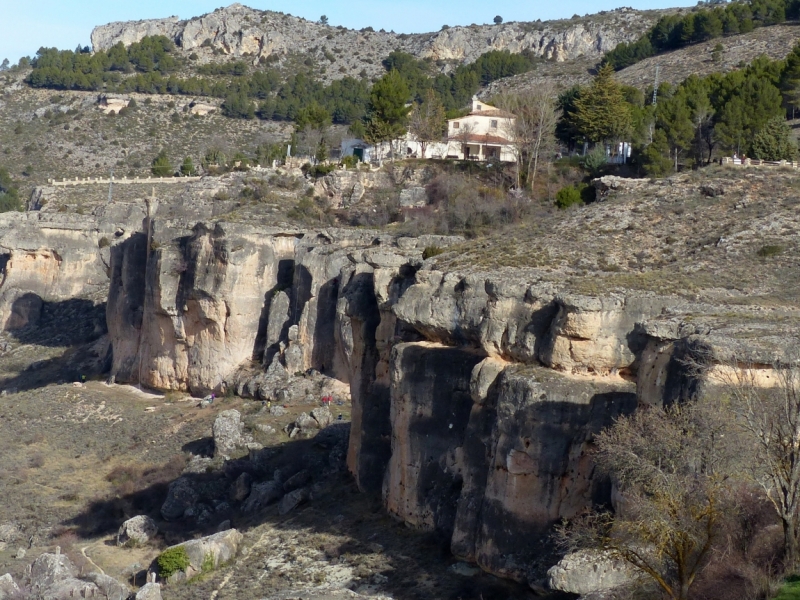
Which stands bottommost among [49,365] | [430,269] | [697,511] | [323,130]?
[49,365]

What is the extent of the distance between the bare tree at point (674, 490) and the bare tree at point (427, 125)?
4403 centimetres

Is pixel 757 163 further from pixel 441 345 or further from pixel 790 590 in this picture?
pixel 790 590

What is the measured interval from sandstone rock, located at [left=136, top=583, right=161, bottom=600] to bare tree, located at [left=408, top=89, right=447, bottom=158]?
38857mm

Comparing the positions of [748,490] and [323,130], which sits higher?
[323,130]

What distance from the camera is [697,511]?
56.0ft

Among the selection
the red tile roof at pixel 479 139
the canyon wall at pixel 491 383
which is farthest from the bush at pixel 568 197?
the red tile roof at pixel 479 139

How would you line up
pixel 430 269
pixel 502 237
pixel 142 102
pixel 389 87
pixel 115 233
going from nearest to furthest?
1. pixel 430 269
2. pixel 502 237
3. pixel 115 233
4. pixel 389 87
5. pixel 142 102

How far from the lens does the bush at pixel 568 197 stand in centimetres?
4462

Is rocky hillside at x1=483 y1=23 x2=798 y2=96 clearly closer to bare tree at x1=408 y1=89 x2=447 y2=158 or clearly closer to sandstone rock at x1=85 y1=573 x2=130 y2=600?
bare tree at x1=408 y1=89 x2=447 y2=158

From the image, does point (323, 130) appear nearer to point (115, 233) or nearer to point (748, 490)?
point (115, 233)

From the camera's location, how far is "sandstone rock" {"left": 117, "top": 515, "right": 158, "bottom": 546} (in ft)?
98.9

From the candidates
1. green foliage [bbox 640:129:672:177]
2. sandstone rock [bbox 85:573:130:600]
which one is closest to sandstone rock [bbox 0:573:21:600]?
sandstone rock [bbox 85:573:130:600]

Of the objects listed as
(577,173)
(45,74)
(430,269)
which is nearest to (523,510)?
(430,269)

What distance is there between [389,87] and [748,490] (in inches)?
1893
